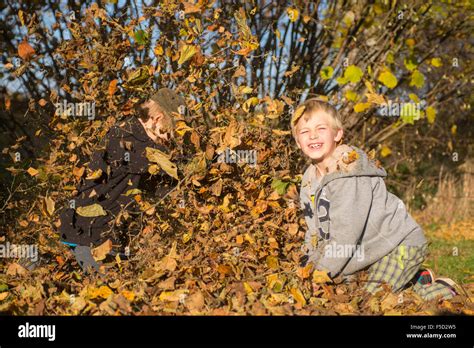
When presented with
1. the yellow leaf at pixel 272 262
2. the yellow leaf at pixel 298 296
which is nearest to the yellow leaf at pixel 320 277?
the yellow leaf at pixel 298 296

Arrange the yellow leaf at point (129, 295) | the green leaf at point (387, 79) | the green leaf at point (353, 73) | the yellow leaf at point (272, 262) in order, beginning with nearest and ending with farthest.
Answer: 1. the yellow leaf at point (129, 295)
2. the yellow leaf at point (272, 262)
3. the green leaf at point (353, 73)
4. the green leaf at point (387, 79)

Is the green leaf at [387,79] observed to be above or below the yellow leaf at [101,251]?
above

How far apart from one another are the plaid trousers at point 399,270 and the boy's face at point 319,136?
0.76 m

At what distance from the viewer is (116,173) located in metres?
3.73

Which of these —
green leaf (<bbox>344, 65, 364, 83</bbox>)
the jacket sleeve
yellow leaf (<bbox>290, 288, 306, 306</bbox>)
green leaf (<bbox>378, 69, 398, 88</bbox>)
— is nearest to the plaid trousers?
the jacket sleeve

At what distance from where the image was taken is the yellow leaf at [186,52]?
3.50 m

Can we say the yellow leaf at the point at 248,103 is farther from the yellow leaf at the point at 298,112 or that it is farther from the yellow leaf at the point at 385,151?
the yellow leaf at the point at 385,151

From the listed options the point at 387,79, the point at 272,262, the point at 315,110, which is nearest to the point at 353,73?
the point at 387,79

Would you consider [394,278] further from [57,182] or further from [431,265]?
[57,182]

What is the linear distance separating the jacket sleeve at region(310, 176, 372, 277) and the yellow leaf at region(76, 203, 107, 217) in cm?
142

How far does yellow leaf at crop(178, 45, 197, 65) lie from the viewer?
3.50m

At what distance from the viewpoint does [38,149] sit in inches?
206

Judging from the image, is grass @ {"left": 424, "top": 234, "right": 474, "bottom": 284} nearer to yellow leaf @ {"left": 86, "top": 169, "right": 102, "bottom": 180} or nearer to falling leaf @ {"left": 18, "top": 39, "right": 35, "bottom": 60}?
yellow leaf @ {"left": 86, "top": 169, "right": 102, "bottom": 180}
